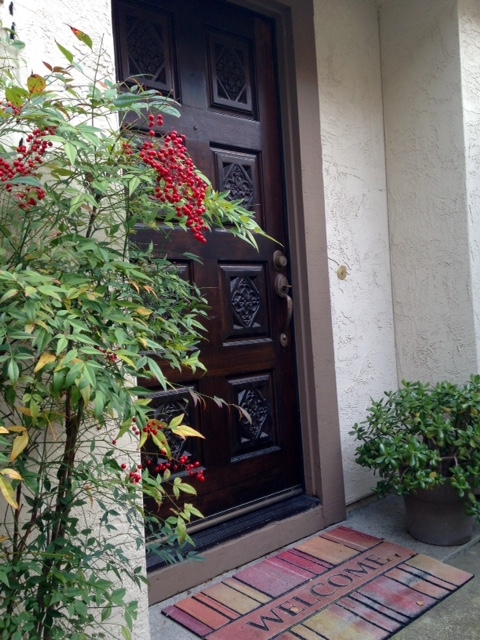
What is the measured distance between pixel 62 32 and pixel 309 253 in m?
1.55

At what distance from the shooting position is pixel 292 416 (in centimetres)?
294

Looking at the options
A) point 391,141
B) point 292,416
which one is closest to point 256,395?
point 292,416

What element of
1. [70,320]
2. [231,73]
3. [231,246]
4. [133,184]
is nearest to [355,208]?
[231,246]

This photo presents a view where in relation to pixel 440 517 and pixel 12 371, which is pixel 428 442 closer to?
pixel 440 517

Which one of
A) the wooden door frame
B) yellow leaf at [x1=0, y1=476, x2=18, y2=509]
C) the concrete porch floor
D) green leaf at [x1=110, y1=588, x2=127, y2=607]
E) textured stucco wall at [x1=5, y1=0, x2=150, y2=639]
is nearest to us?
yellow leaf at [x1=0, y1=476, x2=18, y2=509]

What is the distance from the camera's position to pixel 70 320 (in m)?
1.19

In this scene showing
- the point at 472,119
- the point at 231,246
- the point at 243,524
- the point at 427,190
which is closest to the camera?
the point at 243,524

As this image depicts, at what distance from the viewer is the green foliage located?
2.56 meters

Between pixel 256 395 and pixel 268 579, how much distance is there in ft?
2.70

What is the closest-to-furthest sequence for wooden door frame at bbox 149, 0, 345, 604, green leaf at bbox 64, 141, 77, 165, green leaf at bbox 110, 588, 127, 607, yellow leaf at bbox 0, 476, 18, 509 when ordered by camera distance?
yellow leaf at bbox 0, 476, 18, 509 → green leaf at bbox 64, 141, 77, 165 → green leaf at bbox 110, 588, 127, 607 → wooden door frame at bbox 149, 0, 345, 604

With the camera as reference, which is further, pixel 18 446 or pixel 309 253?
pixel 309 253

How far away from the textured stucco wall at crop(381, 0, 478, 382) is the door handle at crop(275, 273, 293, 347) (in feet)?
2.67

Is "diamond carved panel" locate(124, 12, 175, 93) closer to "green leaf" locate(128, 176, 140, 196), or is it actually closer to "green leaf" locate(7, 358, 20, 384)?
"green leaf" locate(128, 176, 140, 196)

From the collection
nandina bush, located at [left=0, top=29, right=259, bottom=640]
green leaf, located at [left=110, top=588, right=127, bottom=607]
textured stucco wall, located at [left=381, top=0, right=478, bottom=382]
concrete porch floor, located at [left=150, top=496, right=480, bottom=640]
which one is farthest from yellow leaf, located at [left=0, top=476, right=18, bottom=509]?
textured stucco wall, located at [left=381, top=0, right=478, bottom=382]
